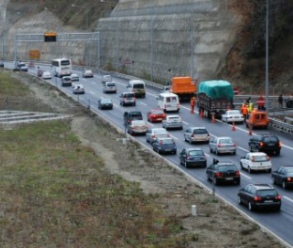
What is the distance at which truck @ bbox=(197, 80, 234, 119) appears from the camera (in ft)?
235

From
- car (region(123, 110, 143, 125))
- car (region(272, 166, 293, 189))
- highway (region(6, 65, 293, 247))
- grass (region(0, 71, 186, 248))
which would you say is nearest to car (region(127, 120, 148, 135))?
highway (region(6, 65, 293, 247))

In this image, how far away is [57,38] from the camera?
501 ft

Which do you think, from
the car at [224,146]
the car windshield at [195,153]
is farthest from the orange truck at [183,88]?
the car windshield at [195,153]

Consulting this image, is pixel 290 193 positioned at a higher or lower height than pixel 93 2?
lower

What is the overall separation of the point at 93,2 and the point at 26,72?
1838 inches

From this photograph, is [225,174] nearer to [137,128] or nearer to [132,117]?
[137,128]

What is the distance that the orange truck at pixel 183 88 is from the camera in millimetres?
85812

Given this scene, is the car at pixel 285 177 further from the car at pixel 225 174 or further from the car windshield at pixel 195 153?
the car windshield at pixel 195 153

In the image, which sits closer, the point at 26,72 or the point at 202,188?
the point at 202,188

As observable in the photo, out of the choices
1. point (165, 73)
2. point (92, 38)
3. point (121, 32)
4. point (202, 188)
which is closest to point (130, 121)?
point (202, 188)

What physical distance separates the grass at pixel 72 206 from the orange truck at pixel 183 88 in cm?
2822

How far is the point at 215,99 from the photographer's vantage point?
235 ft

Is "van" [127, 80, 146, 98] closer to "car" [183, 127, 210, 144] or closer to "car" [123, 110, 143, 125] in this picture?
"car" [123, 110, 143, 125]

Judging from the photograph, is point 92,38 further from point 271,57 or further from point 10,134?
point 10,134
